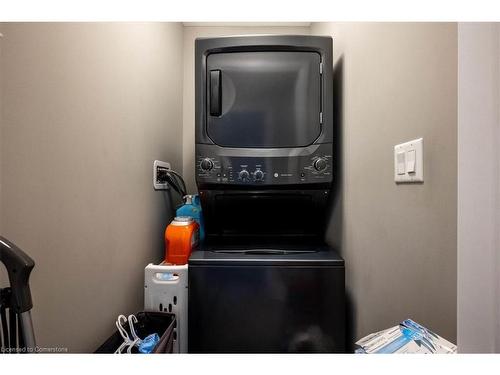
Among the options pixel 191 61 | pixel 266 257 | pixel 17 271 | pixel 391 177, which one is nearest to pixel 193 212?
pixel 266 257

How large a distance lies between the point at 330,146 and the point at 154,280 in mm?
1156

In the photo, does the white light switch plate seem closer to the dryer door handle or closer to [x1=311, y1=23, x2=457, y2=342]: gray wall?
[x1=311, y1=23, x2=457, y2=342]: gray wall

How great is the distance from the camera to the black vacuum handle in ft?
1.95

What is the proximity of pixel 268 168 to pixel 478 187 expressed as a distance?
0.90 metres

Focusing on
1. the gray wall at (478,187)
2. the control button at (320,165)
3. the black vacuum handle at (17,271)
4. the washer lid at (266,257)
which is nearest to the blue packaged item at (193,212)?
the washer lid at (266,257)

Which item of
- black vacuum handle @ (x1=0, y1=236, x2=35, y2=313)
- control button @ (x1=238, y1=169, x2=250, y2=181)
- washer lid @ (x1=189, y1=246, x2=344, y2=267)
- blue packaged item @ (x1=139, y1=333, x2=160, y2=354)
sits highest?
control button @ (x1=238, y1=169, x2=250, y2=181)

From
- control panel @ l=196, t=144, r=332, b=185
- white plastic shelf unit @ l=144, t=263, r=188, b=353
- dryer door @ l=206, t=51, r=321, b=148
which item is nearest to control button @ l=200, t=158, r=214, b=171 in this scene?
control panel @ l=196, t=144, r=332, b=185

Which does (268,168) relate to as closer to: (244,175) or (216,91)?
(244,175)

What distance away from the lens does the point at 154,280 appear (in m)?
1.25

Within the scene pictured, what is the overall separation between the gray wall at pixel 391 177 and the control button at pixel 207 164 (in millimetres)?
732

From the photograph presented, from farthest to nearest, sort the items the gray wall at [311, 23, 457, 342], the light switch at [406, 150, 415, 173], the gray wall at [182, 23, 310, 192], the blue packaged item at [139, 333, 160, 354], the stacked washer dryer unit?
the gray wall at [182, 23, 310, 192] < the stacked washer dryer unit < the blue packaged item at [139, 333, 160, 354] < the light switch at [406, 150, 415, 173] < the gray wall at [311, 23, 457, 342]

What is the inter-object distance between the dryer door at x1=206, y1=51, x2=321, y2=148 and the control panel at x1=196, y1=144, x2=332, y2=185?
0.07 meters

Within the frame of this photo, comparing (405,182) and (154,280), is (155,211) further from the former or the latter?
(405,182)
